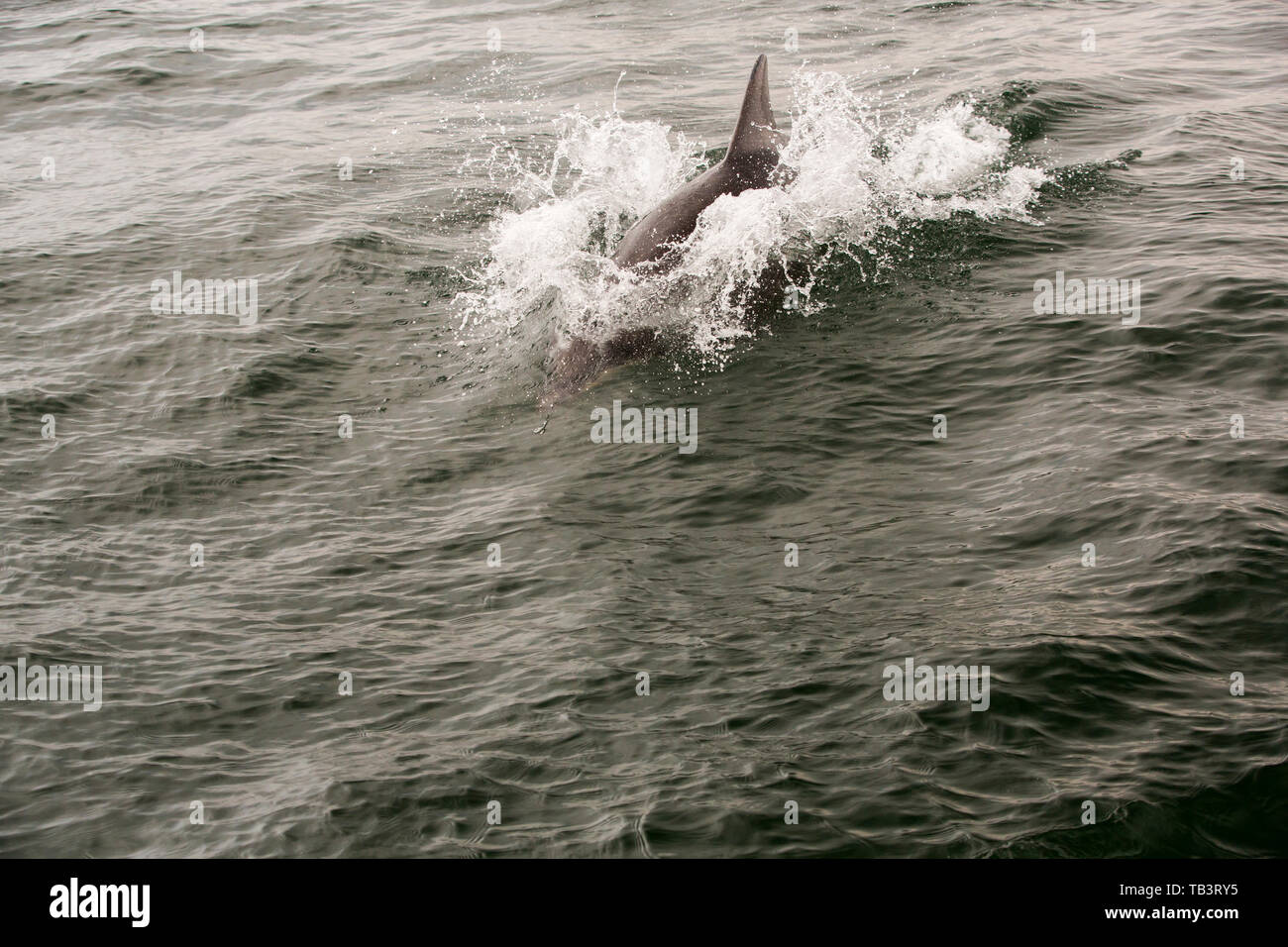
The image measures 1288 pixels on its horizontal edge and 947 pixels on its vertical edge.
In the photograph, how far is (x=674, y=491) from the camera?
920 cm

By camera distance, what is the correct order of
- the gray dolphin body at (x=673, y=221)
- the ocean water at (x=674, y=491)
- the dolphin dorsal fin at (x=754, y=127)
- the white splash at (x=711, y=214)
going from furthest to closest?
the dolphin dorsal fin at (x=754, y=127), the white splash at (x=711, y=214), the gray dolphin body at (x=673, y=221), the ocean water at (x=674, y=491)


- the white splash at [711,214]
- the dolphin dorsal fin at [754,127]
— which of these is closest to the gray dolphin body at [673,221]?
the dolphin dorsal fin at [754,127]

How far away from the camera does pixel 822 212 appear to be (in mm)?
12555

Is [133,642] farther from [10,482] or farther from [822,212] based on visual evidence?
[822,212]

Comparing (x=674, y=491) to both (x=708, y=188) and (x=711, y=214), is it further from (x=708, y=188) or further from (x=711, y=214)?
(x=708, y=188)

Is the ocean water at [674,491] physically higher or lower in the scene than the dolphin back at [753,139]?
lower

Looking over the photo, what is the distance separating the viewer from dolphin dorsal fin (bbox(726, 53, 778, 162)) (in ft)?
38.9

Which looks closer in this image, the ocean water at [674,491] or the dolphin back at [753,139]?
the ocean water at [674,491]

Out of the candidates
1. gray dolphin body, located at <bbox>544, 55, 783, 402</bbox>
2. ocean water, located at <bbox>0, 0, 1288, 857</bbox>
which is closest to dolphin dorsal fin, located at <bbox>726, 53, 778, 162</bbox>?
gray dolphin body, located at <bbox>544, 55, 783, 402</bbox>

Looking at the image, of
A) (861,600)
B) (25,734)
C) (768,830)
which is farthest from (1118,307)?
(25,734)

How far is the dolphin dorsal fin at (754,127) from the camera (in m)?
11.9

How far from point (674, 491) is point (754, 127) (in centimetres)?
467

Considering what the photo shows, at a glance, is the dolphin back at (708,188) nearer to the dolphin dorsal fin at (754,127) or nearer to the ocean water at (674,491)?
the dolphin dorsal fin at (754,127)

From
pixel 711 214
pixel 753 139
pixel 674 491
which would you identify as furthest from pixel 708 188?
pixel 674 491
